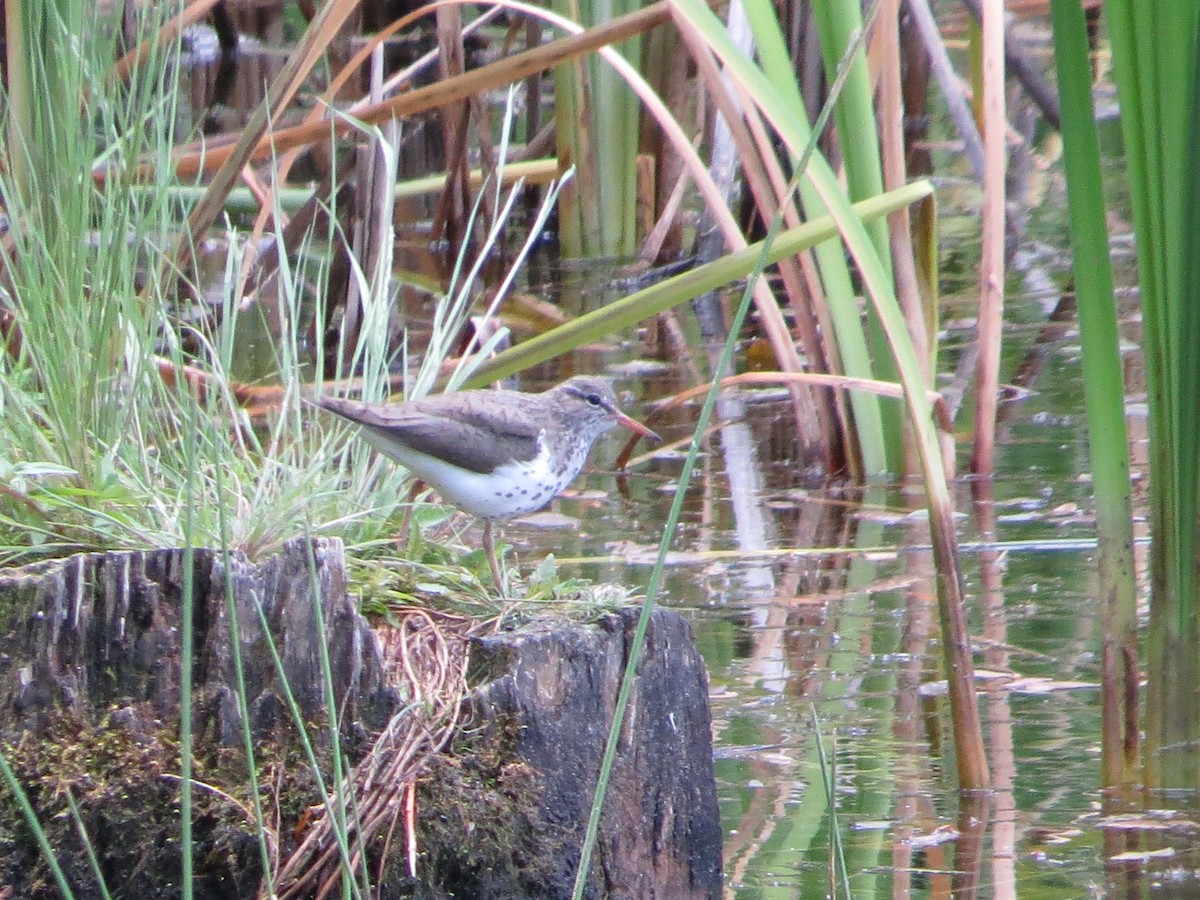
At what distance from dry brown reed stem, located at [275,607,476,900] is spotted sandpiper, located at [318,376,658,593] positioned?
340 millimetres

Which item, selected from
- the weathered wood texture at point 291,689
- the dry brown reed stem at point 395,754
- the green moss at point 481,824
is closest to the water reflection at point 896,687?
the weathered wood texture at point 291,689

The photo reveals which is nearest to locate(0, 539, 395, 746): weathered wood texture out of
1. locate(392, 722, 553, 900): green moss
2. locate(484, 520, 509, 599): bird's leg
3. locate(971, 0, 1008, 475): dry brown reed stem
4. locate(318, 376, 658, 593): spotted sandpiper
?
locate(392, 722, 553, 900): green moss

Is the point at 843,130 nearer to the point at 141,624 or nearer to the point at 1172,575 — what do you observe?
the point at 1172,575

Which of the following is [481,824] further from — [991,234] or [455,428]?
[991,234]

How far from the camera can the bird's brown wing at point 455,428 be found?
354 centimetres

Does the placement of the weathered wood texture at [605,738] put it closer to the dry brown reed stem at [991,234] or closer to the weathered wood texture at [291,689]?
the weathered wood texture at [291,689]

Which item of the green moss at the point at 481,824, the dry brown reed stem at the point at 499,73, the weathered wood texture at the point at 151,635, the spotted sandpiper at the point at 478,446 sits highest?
the dry brown reed stem at the point at 499,73

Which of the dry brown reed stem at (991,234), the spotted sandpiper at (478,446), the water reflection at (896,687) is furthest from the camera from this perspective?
the dry brown reed stem at (991,234)

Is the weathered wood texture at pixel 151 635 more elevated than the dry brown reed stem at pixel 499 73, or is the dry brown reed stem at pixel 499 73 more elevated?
the dry brown reed stem at pixel 499 73

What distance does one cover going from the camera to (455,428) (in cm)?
364

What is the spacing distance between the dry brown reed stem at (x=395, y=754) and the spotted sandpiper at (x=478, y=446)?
13.4 inches

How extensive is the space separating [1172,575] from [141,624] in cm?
190

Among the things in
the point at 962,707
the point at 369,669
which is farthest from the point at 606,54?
the point at 369,669

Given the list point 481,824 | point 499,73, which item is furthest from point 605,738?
point 499,73
